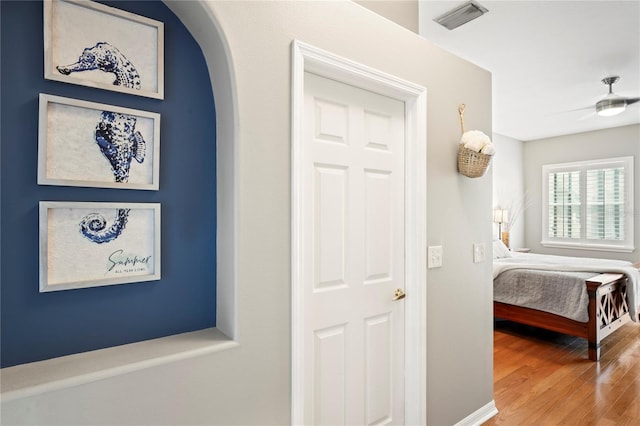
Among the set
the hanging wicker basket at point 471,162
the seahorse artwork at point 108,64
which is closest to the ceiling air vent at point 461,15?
the hanging wicker basket at point 471,162

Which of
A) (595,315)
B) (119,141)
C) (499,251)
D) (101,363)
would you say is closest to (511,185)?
(499,251)

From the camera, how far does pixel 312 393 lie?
1.62 metres

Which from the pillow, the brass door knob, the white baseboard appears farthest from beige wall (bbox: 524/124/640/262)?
the brass door knob

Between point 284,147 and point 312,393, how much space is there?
1085 mm

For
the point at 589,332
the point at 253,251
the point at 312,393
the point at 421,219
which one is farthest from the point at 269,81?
the point at 589,332

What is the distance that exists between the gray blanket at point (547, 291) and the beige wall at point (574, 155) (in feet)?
10.2

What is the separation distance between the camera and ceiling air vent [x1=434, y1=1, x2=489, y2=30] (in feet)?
8.05

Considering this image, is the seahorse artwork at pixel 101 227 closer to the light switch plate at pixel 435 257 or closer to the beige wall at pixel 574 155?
the light switch plate at pixel 435 257

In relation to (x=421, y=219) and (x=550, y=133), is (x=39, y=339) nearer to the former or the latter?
(x=421, y=219)

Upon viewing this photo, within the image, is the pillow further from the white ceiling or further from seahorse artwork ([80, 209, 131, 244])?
Result: seahorse artwork ([80, 209, 131, 244])

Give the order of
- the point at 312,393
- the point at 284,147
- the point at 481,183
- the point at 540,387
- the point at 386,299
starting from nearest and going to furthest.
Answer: the point at 284,147
the point at 312,393
the point at 386,299
the point at 481,183
the point at 540,387

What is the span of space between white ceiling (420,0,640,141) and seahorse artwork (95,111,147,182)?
2.15 metres

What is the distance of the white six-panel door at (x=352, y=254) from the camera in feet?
5.30

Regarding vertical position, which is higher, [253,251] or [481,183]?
[481,183]
